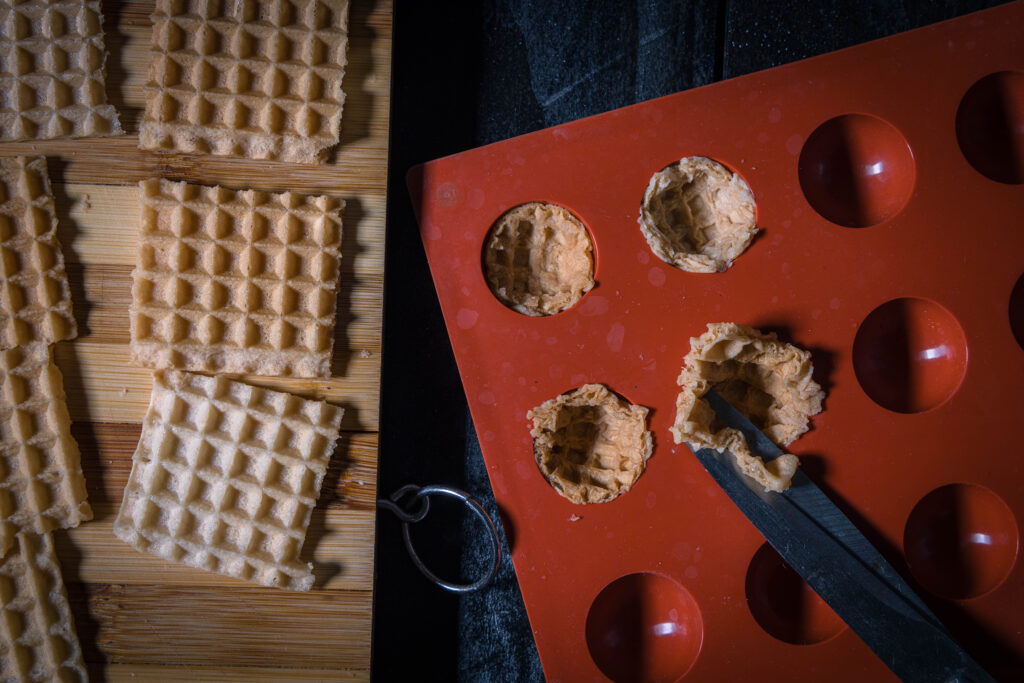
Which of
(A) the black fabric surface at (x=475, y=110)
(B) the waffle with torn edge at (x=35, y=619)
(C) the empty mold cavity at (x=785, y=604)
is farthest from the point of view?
(A) the black fabric surface at (x=475, y=110)

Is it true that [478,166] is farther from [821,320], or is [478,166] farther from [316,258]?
[821,320]

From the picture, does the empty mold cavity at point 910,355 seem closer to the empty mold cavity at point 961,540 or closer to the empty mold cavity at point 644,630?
the empty mold cavity at point 961,540

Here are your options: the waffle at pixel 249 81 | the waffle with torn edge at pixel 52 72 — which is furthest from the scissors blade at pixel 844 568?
the waffle with torn edge at pixel 52 72

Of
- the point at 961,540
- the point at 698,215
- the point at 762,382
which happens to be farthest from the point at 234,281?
the point at 961,540

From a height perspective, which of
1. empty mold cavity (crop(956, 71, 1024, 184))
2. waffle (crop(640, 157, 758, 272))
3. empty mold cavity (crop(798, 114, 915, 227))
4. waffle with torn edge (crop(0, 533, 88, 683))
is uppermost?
empty mold cavity (crop(956, 71, 1024, 184))

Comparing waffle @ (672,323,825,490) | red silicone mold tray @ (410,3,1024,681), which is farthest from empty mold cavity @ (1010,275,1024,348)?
waffle @ (672,323,825,490)

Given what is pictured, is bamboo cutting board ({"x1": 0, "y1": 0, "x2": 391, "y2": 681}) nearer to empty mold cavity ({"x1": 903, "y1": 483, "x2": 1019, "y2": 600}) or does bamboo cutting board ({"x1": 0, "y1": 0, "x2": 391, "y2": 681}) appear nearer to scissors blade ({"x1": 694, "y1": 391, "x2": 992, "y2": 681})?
scissors blade ({"x1": 694, "y1": 391, "x2": 992, "y2": 681})

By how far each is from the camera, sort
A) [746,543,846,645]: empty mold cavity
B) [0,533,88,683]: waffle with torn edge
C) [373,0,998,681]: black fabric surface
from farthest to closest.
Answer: [373,0,998,681]: black fabric surface, [746,543,846,645]: empty mold cavity, [0,533,88,683]: waffle with torn edge

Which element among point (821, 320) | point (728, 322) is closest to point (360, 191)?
point (728, 322)
